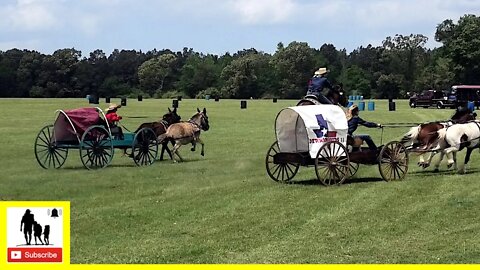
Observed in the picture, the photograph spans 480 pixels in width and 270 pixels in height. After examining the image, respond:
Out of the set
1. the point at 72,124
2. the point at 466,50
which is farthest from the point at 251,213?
the point at 466,50

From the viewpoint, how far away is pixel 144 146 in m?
21.1

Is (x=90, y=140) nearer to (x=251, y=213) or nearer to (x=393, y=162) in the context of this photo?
(x=393, y=162)

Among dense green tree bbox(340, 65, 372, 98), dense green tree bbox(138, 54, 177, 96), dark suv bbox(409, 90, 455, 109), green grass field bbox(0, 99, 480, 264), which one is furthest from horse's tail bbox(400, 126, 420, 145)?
dense green tree bbox(138, 54, 177, 96)

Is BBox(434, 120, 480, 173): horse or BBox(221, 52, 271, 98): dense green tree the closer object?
BBox(434, 120, 480, 173): horse

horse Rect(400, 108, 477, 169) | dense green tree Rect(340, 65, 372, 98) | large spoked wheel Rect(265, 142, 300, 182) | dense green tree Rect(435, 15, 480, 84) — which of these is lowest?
large spoked wheel Rect(265, 142, 300, 182)

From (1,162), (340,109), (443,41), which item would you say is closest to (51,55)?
(443,41)

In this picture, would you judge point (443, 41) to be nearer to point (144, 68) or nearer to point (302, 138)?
point (144, 68)

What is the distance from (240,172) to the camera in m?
19.2

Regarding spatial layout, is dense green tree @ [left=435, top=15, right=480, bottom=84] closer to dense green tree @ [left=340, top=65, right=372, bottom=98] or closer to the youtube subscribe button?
dense green tree @ [left=340, top=65, right=372, bottom=98]

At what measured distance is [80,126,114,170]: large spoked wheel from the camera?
2017 centimetres

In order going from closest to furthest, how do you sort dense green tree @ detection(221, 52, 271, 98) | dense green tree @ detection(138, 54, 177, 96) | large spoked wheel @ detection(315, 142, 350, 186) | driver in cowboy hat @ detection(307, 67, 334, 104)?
large spoked wheel @ detection(315, 142, 350, 186)
driver in cowboy hat @ detection(307, 67, 334, 104)
dense green tree @ detection(221, 52, 271, 98)
dense green tree @ detection(138, 54, 177, 96)

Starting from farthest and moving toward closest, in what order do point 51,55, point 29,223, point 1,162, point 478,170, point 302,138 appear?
point 51,55 → point 1,162 → point 478,170 → point 302,138 → point 29,223

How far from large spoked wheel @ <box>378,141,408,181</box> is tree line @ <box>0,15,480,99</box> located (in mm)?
90900

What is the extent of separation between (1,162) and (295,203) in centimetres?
1063
